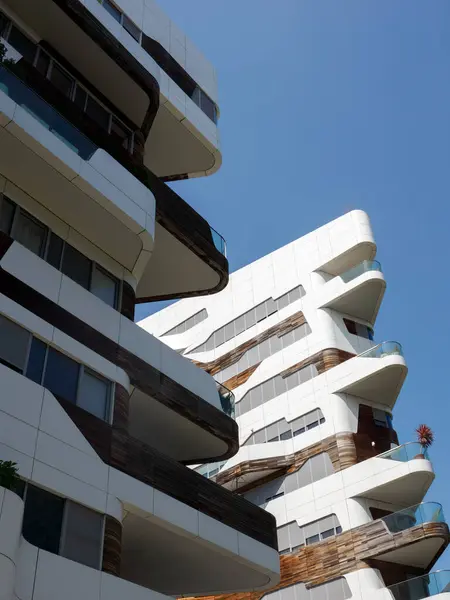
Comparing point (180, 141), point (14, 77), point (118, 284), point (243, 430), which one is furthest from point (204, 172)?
point (243, 430)

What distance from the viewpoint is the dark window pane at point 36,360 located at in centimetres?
1502

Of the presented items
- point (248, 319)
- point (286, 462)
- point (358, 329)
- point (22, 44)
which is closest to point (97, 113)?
point (22, 44)

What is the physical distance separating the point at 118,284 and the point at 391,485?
63.8 feet

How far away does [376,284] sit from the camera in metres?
39.4

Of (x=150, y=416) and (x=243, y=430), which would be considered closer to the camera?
(x=150, y=416)

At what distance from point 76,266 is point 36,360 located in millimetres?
3924

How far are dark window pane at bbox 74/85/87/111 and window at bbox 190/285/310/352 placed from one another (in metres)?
24.1

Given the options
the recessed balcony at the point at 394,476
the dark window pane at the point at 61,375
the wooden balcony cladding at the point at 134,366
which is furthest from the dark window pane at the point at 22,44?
the recessed balcony at the point at 394,476

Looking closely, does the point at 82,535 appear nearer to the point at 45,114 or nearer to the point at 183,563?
the point at 183,563

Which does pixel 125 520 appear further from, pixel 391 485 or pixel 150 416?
pixel 391 485

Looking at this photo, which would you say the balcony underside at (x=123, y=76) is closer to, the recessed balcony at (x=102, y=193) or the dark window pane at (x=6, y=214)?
the recessed balcony at (x=102, y=193)

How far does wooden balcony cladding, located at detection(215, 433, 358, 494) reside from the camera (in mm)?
35312

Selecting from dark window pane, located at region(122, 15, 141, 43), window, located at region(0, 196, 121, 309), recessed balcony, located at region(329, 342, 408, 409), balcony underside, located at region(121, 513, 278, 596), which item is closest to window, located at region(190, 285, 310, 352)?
recessed balcony, located at region(329, 342, 408, 409)

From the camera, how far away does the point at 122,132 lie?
2233 cm
